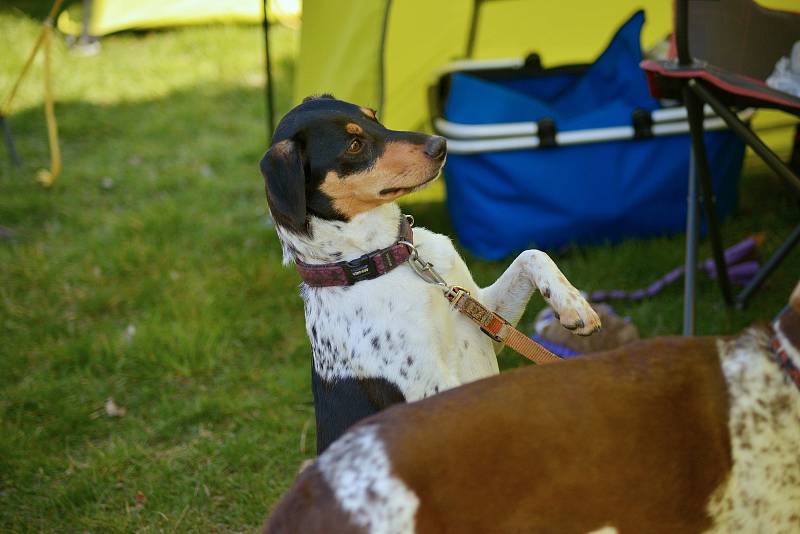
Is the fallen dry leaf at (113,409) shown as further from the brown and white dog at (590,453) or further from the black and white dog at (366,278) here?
the brown and white dog at (590,453)

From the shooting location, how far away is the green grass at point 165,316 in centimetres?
304

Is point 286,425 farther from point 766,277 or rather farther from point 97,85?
point 97,85

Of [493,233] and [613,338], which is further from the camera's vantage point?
[493,233]

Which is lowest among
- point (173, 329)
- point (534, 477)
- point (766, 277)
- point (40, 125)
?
point (40, 125)

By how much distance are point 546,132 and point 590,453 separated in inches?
118

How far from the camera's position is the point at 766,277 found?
3.54 m

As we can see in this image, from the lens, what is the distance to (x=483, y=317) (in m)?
Result: 2.31

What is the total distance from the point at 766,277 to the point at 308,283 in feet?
6.67

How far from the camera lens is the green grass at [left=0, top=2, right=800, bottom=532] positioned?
3045 mm

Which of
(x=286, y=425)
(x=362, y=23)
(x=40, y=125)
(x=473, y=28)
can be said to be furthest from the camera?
(x=40, y=125)

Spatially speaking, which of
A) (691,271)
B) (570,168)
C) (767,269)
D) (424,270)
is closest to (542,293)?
(424,270)

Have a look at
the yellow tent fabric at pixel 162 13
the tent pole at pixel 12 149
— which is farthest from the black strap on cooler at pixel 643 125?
the yellow tent fabric at pixel 162 13

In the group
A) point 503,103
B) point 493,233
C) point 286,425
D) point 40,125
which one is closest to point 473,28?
point 503,103

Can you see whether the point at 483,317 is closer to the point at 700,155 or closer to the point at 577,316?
the point at 577,316
